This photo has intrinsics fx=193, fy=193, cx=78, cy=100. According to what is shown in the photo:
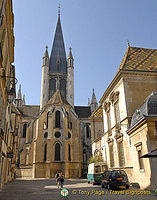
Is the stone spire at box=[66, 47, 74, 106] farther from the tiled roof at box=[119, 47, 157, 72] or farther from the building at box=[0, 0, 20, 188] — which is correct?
the building at box=[0, 0, 20, 188]

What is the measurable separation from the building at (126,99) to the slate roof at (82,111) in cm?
3236

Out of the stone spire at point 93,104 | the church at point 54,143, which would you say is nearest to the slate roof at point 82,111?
the stone spire at point 93,104

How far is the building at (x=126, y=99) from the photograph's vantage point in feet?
49.2

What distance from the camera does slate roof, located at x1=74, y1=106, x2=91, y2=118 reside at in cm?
5217

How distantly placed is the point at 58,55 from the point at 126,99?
46.0 m

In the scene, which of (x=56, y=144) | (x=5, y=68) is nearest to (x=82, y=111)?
(x=56, y=144)

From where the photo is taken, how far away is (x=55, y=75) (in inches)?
2077

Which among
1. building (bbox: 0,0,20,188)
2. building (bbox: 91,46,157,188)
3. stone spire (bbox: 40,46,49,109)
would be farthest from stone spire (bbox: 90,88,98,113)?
building (bbox: 0,0,20,188)

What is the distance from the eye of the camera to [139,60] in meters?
18.7

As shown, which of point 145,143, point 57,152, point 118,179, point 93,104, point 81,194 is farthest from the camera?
point 93,104

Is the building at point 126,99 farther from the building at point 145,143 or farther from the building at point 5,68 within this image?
the building at point 5,68

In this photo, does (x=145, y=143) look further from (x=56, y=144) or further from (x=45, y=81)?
(x=45, y=81)

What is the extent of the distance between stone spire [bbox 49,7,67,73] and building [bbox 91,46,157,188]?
121 feet

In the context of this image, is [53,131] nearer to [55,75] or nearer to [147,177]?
[55,75]
